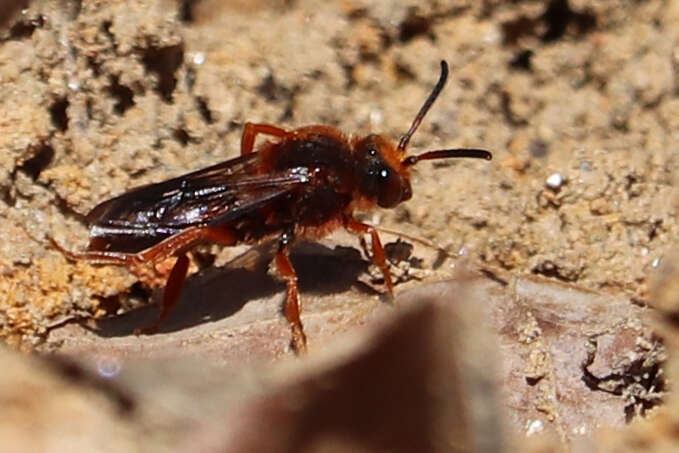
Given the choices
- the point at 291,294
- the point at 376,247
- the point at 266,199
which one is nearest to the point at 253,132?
the point at 266,199

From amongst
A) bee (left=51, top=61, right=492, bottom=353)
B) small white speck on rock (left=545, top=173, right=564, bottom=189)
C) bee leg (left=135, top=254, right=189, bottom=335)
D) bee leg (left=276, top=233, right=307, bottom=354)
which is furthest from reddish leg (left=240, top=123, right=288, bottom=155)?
small white speck on rock (left=545, top=173, right=564, bottom=189)

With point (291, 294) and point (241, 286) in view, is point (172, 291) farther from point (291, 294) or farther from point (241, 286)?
point (291, 294)

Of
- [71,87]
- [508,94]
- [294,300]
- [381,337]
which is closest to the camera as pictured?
[381,337]

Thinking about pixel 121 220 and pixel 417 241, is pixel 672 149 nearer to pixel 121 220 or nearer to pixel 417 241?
pixel 417 241

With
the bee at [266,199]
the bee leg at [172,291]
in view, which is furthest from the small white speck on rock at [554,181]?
the bee leg at [172,291]

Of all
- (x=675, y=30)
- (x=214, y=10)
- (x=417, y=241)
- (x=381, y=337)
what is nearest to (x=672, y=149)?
(x=675, y=30)

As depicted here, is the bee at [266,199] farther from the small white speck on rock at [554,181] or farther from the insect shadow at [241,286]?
the small white speck on rock at [554,181]

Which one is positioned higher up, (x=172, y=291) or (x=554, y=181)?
(x=172, y=291)
